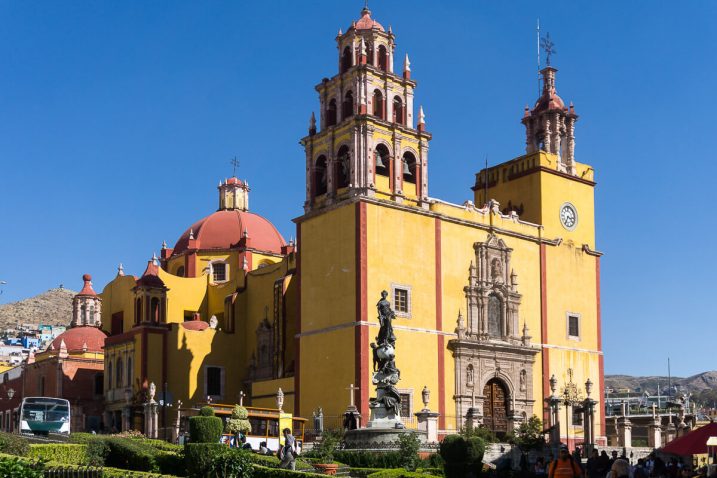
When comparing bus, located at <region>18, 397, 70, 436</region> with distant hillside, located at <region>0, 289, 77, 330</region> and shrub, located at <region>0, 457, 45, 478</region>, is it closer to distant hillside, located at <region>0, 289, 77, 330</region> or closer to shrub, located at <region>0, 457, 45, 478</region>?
shrub, located at <region>0, 457, 45, 478</region>

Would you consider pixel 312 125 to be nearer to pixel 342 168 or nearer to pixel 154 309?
pixel 342 168

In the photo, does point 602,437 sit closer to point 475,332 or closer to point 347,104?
point 475,332

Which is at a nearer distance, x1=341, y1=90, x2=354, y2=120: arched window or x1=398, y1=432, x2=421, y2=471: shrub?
x1=398, y1=432, x2=421, y2=471: shrub

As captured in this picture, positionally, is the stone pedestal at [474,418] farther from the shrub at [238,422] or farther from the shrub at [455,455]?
the shrub at [455,455]

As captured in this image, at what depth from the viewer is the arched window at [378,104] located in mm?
44344

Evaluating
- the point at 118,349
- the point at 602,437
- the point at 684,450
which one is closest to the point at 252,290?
the point at 118,349

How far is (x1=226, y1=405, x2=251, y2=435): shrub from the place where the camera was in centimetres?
3219

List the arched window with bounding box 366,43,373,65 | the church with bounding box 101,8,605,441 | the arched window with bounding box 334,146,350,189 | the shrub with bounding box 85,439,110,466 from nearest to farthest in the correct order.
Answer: the shrub with bounding box 85,439,110,466 < the church with bounding box 101,8,605,441 < the arched window with bounding box 334,146,350,189 < the arched window with bounding box 366,43,373,65

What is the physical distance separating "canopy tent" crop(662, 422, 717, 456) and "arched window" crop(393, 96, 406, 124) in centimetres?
2569

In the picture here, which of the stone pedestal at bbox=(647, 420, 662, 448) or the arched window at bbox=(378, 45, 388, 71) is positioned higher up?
the arched window at bbox=(378, 45, 388, 71)

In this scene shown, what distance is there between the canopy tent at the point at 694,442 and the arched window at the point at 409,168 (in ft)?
79.0

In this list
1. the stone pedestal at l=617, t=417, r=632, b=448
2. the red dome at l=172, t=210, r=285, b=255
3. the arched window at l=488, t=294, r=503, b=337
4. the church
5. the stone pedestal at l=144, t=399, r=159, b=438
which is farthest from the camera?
the red dome at l=172, t=210, r=285, b=255

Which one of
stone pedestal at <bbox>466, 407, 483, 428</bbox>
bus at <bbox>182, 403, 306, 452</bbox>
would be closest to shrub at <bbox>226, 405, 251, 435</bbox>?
bus at <bbox>182, 403, 306, 452</bbox>

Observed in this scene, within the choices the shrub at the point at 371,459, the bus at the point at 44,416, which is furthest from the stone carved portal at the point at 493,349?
the bus at the point at 44,416
